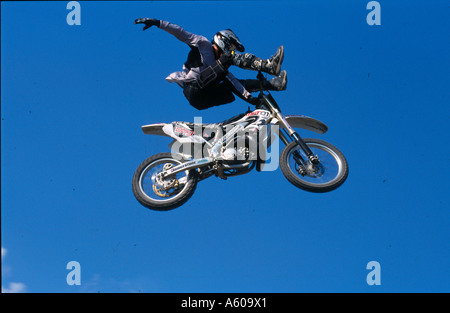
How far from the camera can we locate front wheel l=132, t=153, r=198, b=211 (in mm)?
11297

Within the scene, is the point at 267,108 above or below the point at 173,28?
below

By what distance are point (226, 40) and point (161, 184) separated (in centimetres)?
325

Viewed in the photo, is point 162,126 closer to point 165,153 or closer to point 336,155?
point 165,153

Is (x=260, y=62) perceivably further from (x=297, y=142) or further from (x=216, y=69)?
A: (x=297, y=142)

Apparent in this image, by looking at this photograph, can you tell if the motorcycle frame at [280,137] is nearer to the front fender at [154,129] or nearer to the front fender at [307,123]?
the front fender at [307,123]

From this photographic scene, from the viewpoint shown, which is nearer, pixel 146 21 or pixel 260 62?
pixel 146 21

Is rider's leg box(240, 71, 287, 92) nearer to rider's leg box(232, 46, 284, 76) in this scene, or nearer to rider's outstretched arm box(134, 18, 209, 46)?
rider's leg box(232, 46, 284, 76)

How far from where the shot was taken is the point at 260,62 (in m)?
12.1

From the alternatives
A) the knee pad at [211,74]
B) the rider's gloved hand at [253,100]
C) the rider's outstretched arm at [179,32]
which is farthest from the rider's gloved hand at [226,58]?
the rider's gloved hand at [253,100]

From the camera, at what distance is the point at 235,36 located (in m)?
12.1

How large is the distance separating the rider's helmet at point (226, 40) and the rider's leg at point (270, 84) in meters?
0.78

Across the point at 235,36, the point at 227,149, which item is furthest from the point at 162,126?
the point at 235,36

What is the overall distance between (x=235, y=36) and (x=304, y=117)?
2.21m

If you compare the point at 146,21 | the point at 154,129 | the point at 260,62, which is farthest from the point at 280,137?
the point at 146,21
